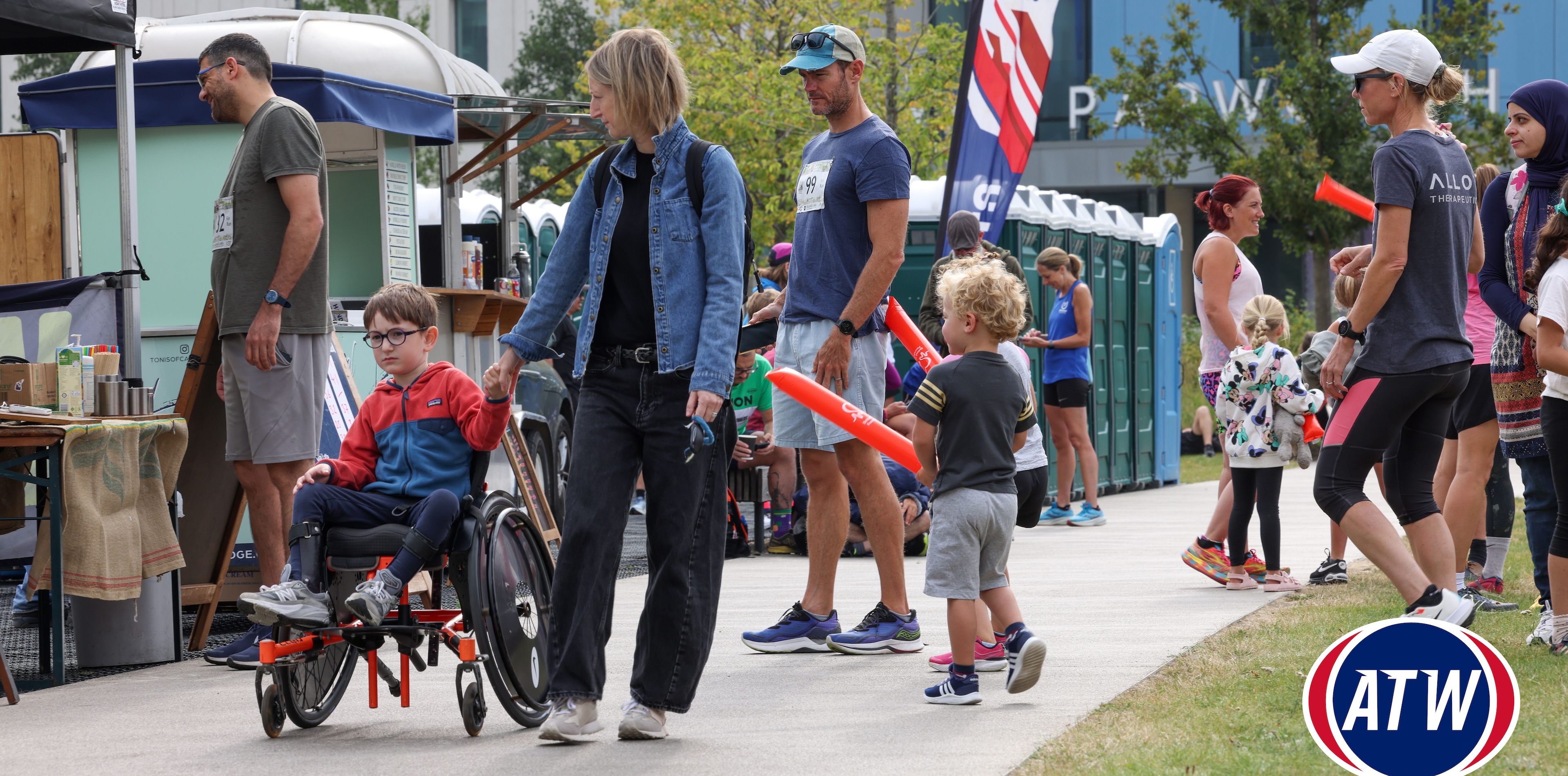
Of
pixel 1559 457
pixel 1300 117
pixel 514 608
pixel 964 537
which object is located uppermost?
pixel 1300 117

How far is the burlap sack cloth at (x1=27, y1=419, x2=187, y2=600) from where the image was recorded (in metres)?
5.73

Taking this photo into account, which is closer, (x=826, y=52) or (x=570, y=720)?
(x=570, y=720)

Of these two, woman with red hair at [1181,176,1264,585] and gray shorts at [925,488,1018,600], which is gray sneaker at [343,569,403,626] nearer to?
gray shorts at [925,488,1018,600]

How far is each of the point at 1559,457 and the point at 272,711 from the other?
3.86m

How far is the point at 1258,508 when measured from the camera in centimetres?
749

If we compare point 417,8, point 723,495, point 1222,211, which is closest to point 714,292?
point 723,495

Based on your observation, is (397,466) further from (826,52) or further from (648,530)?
(826,52)

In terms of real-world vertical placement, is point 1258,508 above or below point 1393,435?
below

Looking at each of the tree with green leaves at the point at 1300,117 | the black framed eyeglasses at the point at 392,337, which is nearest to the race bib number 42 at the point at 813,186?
the black framed eyeglasses at the point at 392,337

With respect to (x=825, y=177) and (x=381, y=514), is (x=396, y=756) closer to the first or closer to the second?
(x=381, y=514)

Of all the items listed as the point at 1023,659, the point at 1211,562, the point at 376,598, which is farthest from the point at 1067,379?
the point at 376,598

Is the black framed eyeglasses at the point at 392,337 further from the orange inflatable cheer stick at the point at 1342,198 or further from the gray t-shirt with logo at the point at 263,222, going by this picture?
the orange inflatable cheer stick at the point at 1342,198

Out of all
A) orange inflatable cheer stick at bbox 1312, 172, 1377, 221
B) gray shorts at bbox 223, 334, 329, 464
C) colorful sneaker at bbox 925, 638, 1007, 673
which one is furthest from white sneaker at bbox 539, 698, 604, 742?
orange inflatable cheer stick at bbox 1312, 172, 1377, 221

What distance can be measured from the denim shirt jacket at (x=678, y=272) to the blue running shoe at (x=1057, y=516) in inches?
302
